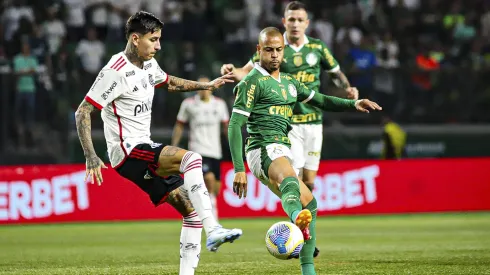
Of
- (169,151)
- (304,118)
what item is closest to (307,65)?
(304,118)

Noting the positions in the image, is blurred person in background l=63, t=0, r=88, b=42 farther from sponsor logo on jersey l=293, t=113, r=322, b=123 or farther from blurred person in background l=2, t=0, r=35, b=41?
sponsor logo on jersey l=293, t=113, r=322, b=123

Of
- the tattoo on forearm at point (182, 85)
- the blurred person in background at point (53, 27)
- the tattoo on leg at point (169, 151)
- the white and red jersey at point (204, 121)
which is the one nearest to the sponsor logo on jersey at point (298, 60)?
the tattoo on forearm at point (182, 85)

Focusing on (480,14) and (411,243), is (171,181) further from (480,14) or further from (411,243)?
(480,14)

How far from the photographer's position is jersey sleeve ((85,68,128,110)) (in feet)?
23.9

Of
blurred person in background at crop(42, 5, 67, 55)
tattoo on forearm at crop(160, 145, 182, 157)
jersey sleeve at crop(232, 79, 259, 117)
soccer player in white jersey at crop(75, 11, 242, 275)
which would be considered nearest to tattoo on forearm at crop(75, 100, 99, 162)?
soccer player in white jersey at crop(75, 11, 242, 275)

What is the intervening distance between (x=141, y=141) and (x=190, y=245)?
0.97 meters

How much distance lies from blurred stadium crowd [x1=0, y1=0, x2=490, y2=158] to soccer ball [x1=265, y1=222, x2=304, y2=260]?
11.5 m

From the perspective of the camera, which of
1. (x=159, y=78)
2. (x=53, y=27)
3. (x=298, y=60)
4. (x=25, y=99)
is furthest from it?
(x=53, y=27)

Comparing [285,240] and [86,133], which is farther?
[86,133]

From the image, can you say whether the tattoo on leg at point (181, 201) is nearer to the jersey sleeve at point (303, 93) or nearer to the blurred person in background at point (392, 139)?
the jersey sleeve at point (303, 93)

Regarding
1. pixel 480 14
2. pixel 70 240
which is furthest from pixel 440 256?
pixel 480 14

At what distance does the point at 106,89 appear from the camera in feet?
23.9

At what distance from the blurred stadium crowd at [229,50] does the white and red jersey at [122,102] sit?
11.0 m

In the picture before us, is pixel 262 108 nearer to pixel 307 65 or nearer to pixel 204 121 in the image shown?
pixel 307 65
